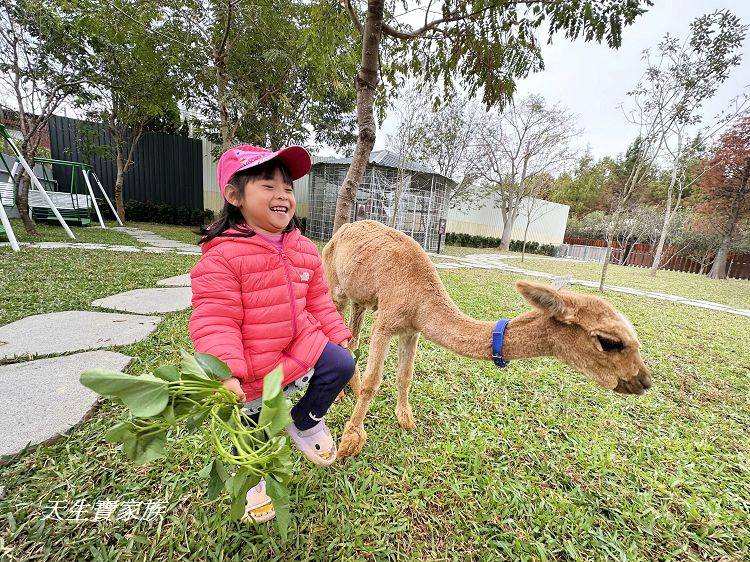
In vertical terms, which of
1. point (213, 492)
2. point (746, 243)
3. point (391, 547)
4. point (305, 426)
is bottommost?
point (391, 547)

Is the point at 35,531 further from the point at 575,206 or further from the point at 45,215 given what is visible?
the point at 575,206

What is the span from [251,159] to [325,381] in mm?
1109

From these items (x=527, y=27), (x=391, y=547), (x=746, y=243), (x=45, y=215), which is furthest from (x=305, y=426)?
(x=746, y=243)

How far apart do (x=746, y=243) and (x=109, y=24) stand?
38.2 meters

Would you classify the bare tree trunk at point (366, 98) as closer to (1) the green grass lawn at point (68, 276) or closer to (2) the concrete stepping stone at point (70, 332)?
(2) the concrete stepping stone at point (70, 332)

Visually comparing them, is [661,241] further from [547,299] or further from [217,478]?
[217,478]

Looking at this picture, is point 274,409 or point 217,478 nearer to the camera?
point 274,409

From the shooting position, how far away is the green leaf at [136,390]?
726 mm

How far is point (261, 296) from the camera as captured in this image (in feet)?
4.73

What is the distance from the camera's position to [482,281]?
8898 mm

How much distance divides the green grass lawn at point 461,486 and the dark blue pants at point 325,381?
482 millimetres

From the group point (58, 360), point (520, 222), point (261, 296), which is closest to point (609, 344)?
point (261, 296)

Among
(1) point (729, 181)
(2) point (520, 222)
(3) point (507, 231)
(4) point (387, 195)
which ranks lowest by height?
(3) point (507, 231)

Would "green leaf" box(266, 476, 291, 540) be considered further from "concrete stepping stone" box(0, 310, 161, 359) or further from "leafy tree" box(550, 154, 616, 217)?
"leafy tree" box(550, 154, 616, 217)
